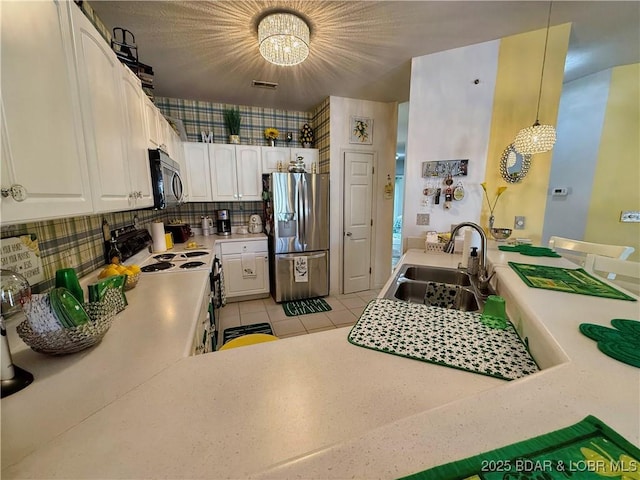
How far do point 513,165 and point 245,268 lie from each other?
3.08 m

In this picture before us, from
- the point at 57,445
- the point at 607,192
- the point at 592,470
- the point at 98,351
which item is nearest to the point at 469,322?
the point at 592,470

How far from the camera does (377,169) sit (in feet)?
11.7

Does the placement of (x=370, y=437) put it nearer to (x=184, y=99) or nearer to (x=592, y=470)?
(x=592, y=470)

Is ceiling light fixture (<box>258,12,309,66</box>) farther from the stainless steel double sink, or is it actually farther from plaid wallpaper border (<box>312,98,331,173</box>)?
the stainless steel double sink

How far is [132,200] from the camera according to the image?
1.33m

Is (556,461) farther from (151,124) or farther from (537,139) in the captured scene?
(151,124)

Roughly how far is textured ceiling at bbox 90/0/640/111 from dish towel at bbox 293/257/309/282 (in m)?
2.10

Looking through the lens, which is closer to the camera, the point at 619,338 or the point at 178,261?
the point at 619,338

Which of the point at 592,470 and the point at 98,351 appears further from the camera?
the point at 98,351

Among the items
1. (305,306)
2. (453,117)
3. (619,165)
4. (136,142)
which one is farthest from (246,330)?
(619,165)

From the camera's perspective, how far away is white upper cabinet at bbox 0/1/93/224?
0.63 m

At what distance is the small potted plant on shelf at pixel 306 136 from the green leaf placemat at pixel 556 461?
12.6 feet


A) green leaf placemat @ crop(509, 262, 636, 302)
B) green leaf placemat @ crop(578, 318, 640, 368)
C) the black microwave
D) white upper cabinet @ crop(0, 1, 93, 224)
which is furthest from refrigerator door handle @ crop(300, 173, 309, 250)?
green leaf placemat @ crop(578, 318, 640, 368)

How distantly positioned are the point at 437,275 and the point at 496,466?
1443 mm
